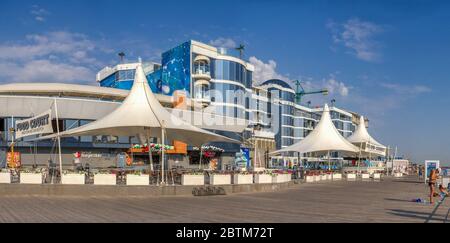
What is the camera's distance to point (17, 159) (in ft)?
140

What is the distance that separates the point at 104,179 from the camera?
19.1m

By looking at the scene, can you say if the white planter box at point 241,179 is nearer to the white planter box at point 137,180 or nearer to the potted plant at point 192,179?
the potted plant at point 192,179

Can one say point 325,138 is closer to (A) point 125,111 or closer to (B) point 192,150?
(B) point 192,150

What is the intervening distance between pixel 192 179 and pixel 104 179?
4221 mm

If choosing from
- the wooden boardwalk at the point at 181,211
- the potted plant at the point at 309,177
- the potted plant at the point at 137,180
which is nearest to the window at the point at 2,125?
the wooden boardwalk at the point at 181,211

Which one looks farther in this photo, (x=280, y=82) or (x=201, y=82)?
(x=280, y=82)

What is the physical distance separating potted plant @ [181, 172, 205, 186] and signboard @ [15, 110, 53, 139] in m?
7.17

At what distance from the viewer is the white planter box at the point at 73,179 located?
18578 mm

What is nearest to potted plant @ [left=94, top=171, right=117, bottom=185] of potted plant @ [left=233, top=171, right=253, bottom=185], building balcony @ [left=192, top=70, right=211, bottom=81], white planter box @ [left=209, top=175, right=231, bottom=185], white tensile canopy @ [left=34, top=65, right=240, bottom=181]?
white tensile canopy @ [left=34, top=65, right=240, bottom=181]

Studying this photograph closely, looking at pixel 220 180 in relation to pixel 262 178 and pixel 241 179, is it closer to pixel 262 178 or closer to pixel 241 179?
pixel 241 179

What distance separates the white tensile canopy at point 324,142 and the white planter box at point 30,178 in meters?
30.9

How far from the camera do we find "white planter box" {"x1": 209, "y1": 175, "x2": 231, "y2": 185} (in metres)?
21.2

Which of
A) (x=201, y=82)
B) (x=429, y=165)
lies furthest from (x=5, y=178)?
(x=201, y=82)
